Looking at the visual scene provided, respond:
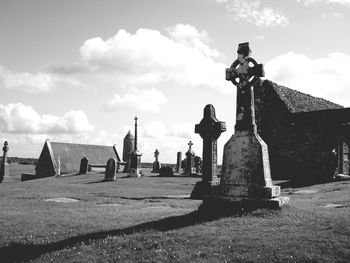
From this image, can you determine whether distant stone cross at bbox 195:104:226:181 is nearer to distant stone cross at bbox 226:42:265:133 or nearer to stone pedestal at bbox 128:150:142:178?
distant stone cross at bbox 226:42:265:133

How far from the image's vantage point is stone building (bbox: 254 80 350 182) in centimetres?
2375

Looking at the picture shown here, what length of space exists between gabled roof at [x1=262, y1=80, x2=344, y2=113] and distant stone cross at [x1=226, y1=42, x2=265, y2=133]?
1863cm

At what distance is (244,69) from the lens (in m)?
8.97

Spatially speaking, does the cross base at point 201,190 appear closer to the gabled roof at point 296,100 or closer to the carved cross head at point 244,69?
the carved cross head at point 244,69

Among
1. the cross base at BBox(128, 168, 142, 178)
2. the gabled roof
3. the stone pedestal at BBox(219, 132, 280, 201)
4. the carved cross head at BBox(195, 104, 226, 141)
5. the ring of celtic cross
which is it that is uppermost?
the gabled roof

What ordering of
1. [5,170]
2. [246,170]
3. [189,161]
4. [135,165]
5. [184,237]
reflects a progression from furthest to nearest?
[5,170], [189,161], [135,165], [246,170], [184,237]

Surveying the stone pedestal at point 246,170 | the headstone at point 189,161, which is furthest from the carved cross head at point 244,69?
the headstone at point 189,161

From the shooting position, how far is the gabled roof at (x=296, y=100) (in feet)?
89.0

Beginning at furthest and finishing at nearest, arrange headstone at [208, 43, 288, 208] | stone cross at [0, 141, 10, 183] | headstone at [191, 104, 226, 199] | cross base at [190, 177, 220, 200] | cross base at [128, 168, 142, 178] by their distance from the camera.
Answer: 1. stone cross at [0, 141, 10, 183]
2. cross base at [128, 168, 142, 178]
3. headstone at [191, 104, 226, 199]
4. cross base at [190, 177, 220, 200]
5. headstone at [208, 43, 288, 208]

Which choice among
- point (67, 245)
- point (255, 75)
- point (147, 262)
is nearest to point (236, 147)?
point (255, 75)

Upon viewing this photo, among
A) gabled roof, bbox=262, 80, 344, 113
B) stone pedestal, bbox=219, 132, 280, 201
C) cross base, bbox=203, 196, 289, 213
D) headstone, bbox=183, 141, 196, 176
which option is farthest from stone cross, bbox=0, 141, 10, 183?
stone pedestal, bbox=219, 132, 280, 201

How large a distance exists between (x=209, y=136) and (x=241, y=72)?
593 cm

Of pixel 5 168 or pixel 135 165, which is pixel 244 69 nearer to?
pixel 135 165

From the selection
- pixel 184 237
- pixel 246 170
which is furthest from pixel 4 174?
pixel 184 237
